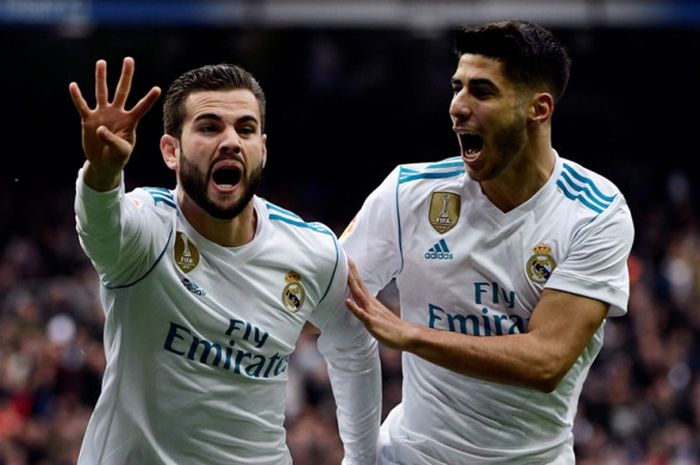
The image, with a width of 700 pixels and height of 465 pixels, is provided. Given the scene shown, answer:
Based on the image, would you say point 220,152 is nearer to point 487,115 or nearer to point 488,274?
point 487,115

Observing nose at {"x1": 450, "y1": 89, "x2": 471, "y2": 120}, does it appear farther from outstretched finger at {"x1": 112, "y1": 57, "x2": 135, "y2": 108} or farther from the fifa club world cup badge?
outstretched finger at {"x1": 112, "y1": 57, "x2": 135, "y2": 108}

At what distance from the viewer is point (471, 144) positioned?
494 cm

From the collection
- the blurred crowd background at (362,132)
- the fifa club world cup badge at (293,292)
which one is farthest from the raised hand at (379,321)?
the blurred crowd background at (362,132)

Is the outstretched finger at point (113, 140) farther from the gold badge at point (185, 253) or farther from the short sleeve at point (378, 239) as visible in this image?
the short sleeve at point (378, 239)

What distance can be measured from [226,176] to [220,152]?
0.09 meters

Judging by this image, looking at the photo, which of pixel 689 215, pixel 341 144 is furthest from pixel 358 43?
pixel 689 215

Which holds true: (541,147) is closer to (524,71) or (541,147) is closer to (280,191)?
(524,71)

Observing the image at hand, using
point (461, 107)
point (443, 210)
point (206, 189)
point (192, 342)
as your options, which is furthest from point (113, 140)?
point (443, 210)

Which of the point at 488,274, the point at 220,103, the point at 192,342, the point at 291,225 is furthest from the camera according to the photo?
the point at 488,274

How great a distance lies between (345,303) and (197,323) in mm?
627

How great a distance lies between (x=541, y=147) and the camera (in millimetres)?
5020

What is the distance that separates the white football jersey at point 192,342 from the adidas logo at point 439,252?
50 centimetres

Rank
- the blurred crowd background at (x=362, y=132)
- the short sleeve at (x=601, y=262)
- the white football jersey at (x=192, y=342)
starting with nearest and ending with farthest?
the white football jersey at (x=192, y=342) → the short sleeve at (x=601, y=262) → the blurred crowd background at (x=362, y=132)

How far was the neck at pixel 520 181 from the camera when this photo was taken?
5.00 metres
